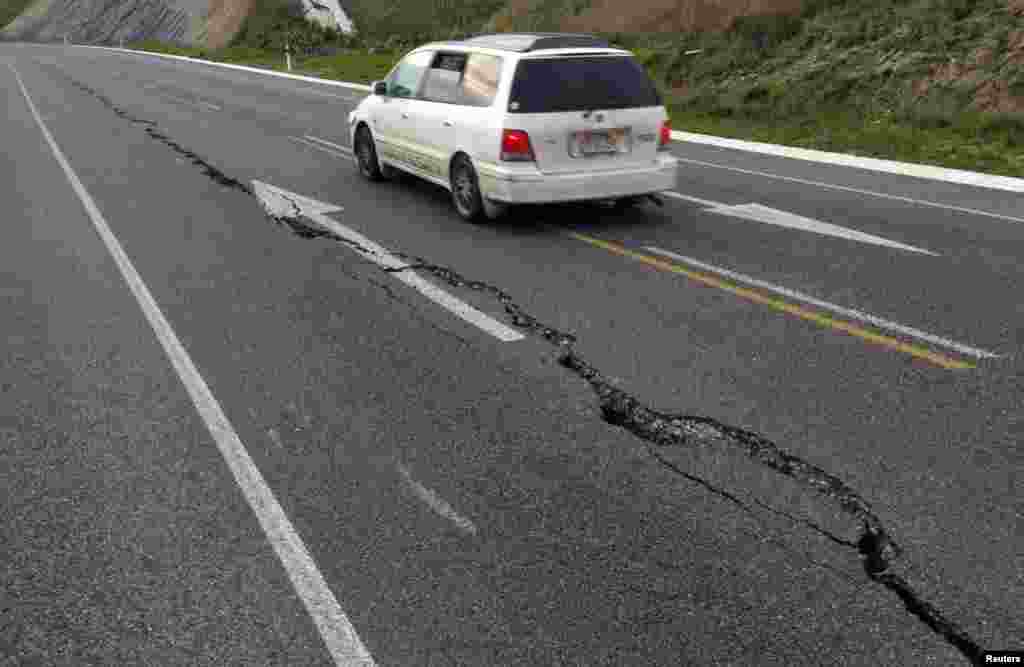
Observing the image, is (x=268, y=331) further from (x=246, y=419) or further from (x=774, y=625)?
(x=774, y=625)

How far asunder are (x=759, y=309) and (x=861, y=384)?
4.86 ft

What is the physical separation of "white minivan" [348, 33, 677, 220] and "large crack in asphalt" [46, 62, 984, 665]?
1.85 metres

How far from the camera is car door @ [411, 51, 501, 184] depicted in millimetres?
9156

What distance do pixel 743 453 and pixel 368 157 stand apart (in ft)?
28.4

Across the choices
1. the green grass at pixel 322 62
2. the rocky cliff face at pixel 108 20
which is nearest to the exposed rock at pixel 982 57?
the green grass at pixel 322 62

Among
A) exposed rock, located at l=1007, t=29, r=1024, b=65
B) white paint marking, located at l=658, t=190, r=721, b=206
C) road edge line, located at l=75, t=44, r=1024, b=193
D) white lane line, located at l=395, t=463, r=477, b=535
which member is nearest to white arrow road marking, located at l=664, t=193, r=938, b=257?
white paint marking, located at l=658, t=190, r=721, b=206

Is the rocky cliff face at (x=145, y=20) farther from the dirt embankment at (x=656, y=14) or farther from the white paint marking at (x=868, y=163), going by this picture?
the white paint marking at (x=868, y=163)

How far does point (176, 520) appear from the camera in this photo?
412cm

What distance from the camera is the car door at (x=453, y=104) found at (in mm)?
9156

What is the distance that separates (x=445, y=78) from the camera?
9953 mm

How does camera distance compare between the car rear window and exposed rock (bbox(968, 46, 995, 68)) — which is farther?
exposed rock (bbox(968, 46, 995, 68))

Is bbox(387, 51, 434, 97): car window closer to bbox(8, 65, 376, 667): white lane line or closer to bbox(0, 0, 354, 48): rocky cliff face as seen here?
bbox(8, 65, 376, 667): white lane line

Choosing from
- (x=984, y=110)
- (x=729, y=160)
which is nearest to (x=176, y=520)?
(x=729, y=160)

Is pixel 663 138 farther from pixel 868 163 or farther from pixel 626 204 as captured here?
pixel 868 163
